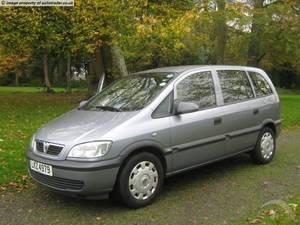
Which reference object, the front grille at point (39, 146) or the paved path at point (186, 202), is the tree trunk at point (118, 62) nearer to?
the paved path at point (186, 202)

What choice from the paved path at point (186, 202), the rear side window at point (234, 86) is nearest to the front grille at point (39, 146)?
the paved path at point (186, 202)

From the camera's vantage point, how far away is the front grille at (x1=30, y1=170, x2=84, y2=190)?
5.17 m

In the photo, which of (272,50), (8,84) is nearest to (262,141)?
(272,50)

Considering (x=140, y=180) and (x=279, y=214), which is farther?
(x=140, y=180)

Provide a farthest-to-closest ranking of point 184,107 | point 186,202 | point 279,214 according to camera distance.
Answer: point 184,107
point 186,202
point 279,214

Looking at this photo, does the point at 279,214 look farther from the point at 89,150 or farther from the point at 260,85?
the point at 260,85

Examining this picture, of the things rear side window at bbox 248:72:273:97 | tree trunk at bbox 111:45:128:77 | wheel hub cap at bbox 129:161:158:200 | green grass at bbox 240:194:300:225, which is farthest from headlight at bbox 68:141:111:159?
tree trunk at bbox 111:45:128:77

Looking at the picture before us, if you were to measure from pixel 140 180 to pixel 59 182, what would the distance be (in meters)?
0.97

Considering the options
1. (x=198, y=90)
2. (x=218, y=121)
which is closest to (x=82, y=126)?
(x=198, y=90)

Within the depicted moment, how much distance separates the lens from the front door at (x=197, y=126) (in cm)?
602

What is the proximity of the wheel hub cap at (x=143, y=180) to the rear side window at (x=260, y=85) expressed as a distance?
3.01 meters

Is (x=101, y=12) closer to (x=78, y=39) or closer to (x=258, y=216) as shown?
(x=78, y=39)

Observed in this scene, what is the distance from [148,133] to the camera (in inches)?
220

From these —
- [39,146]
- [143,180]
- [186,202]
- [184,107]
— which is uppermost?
[184,107]
